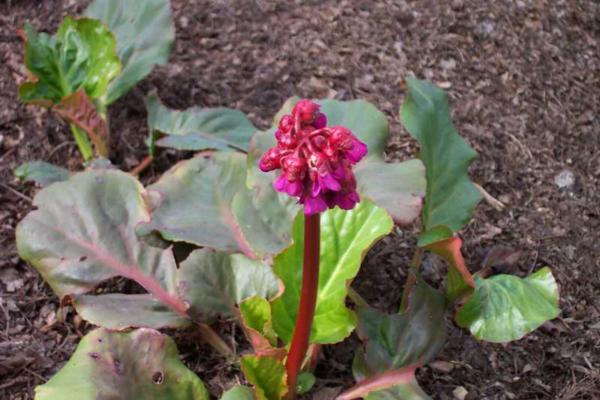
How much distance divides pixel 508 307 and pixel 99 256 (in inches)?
39.4

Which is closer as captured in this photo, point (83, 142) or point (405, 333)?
point (405, 333)

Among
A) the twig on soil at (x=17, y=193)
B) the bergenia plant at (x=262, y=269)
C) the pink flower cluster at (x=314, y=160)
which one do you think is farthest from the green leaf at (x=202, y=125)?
the pink flower cluster at (x=314, y=160)

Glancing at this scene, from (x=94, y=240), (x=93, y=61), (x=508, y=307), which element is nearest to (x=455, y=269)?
(x=508, y=307)

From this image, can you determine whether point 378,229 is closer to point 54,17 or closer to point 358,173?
point 358,173

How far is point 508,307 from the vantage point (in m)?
1.85

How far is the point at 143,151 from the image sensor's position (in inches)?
102

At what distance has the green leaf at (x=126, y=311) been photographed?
6.06 feet

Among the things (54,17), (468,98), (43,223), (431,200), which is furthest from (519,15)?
(43,223)

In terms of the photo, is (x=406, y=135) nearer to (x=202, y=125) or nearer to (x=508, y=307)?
(x=202, y=125)

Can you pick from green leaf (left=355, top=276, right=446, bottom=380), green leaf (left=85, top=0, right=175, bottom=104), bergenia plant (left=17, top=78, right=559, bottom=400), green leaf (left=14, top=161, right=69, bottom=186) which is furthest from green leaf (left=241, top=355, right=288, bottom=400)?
green leaf (left=85, top=0, right=175, bottom=104)

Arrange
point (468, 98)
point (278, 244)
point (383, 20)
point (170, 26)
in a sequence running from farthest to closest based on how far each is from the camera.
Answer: point (383, 20)
point (468, 98)
point (170, 26)
point (278, 244)

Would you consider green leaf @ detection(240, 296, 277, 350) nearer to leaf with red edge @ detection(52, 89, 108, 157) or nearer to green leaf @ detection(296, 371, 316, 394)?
green leaf @ detection(296, 371, 316, 394)

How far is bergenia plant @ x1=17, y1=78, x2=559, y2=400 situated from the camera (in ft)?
5.72

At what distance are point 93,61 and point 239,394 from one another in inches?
48.4
